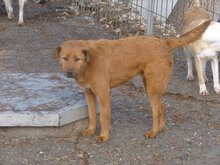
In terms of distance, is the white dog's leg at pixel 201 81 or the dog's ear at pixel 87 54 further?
the white dog's leg at pixel 201 81

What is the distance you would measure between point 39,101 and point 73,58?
2.98 feet

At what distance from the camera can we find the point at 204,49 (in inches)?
236

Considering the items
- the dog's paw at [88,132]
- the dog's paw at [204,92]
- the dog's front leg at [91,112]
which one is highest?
the dog's front leg at [91,112]

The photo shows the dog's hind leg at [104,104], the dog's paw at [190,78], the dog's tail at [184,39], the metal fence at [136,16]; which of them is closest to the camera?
the dog's hind leg at [104,104]

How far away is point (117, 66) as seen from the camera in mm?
4242

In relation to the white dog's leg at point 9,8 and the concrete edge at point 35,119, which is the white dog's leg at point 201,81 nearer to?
the concrete edge at point 35,119

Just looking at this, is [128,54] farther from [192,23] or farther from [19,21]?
[19,21]

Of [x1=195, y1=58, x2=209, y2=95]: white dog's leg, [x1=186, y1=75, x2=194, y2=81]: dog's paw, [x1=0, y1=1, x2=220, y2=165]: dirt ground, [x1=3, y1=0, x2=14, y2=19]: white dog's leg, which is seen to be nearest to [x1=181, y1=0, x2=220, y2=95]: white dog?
[x1=195, y1=58, x2=209, y2=95]: white dog's leg

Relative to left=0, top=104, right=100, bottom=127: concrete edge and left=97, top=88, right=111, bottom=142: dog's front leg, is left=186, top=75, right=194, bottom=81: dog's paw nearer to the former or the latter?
left=97, top=88, right=111, bottom=142: dog's front leg

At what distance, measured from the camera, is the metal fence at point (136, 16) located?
28.7 ft

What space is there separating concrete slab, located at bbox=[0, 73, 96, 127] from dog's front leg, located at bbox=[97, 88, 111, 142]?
0.36 meters

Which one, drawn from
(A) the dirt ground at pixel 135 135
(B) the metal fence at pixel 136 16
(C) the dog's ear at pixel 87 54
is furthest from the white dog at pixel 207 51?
(C) the dog's ear at pixel 87 54

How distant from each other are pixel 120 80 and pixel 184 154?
109cm

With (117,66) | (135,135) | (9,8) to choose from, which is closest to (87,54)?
(117,66)
